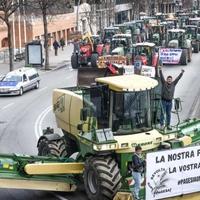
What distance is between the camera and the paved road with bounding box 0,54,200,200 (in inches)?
649

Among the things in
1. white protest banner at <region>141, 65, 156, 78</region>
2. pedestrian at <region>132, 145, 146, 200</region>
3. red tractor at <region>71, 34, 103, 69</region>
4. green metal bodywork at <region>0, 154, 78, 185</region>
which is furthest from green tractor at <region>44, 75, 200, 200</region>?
red tractor at <region>71, 34, 103, 69</region>

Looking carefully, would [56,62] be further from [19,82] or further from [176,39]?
[19,82]

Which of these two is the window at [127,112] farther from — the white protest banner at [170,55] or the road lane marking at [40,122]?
the white protest banner at [170,55]

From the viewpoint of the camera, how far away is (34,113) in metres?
29.7

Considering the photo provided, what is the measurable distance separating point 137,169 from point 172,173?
847 mm

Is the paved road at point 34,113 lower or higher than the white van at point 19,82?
lower

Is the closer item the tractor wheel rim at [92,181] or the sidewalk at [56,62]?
the tractor wheel rim at [92,181]

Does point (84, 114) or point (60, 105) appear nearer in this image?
point (84, 114)

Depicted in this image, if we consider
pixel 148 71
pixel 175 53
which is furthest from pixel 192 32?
pixel 148 71

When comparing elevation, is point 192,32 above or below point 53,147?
above

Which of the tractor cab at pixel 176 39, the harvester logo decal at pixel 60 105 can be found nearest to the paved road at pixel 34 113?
the harvester logo decal at pixel 60 105

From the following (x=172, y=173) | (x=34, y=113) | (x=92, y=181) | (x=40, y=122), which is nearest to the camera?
(x=172, y=173)

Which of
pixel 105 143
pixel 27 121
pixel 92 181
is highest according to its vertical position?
pixel 105 143

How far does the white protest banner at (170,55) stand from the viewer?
4603 cm
